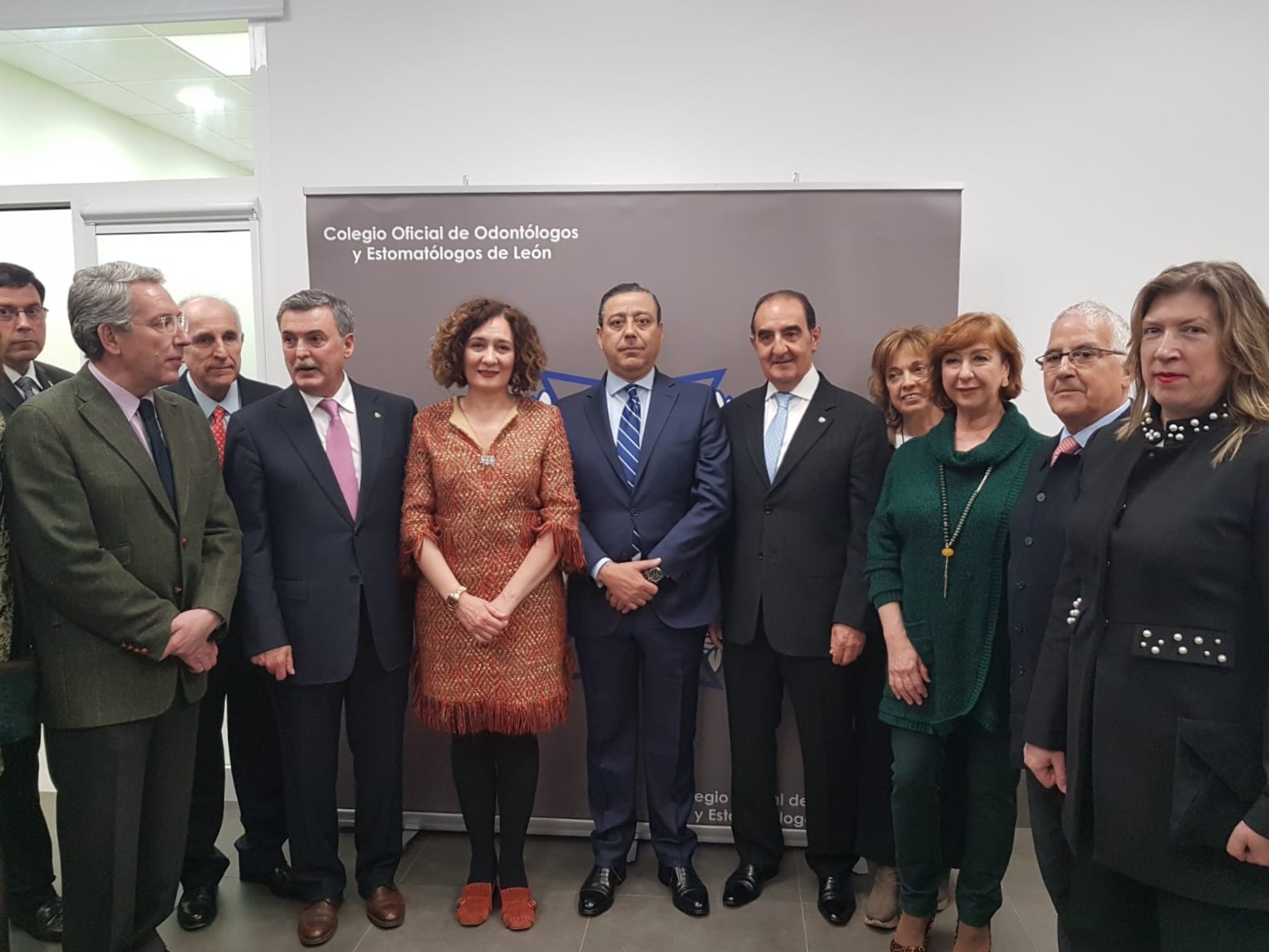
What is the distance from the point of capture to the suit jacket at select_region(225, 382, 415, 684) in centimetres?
235

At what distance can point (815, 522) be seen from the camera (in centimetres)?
247

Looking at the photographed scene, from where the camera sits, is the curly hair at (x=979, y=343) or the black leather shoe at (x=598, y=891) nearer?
the curly hair at (x=979, y=343)

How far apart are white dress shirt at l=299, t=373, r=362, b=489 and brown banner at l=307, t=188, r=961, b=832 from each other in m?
0.62

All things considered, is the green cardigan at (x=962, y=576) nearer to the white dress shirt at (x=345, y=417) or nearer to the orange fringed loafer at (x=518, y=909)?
the orange fringed loafer at (x=518, y=909)

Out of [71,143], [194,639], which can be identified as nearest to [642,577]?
[194,639]

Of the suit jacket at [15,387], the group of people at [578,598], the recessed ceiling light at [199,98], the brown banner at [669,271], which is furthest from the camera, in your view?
the recessed ceiling light at [199,98]

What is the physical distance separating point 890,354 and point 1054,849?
1524 mm

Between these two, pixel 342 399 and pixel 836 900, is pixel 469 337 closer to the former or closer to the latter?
pixel 342 399

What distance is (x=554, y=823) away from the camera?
3.13m

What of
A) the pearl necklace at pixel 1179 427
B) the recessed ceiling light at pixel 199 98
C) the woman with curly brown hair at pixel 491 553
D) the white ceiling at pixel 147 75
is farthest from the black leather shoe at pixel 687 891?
the recessed ceiling light at pixel 199 98

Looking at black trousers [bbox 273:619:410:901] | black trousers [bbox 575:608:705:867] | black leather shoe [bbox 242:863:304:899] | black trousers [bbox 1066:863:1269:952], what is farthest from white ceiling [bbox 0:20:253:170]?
black trousers [bbox 1066:863:1269:952]

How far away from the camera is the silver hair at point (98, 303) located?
200 centimetres

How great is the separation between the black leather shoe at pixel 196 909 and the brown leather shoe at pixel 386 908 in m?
0.51

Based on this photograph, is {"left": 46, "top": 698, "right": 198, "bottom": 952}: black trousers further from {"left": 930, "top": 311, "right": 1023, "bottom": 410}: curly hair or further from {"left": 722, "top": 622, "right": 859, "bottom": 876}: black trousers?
{"left": 930, "top": 311, "right": 1023, "bottom": 410}: curly hair
